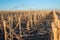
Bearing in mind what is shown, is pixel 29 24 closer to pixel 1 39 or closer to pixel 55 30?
pixel 1 39

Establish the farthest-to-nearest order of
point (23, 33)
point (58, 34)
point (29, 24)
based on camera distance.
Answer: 1. point (29, 24)
2. point (23, 33)
3. point (58, 34)

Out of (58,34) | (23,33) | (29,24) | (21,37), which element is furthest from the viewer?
(29,24)

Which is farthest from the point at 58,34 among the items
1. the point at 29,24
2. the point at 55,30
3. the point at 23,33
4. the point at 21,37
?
the point at 29,24

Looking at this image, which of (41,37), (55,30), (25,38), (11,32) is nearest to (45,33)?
(41,37)

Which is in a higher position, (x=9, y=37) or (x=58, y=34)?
(x=58, y=34)

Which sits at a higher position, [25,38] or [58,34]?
[58,34]

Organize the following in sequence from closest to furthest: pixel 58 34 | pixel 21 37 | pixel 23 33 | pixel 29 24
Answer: pixel 58 34, pixel 21 37, pixel 23 33, pixel 29 24

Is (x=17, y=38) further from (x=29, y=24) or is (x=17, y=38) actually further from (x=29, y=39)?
(x=29, y=24)

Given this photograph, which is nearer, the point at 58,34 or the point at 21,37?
the point at 58,34

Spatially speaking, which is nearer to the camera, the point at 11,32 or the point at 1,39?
the point at 11,32
